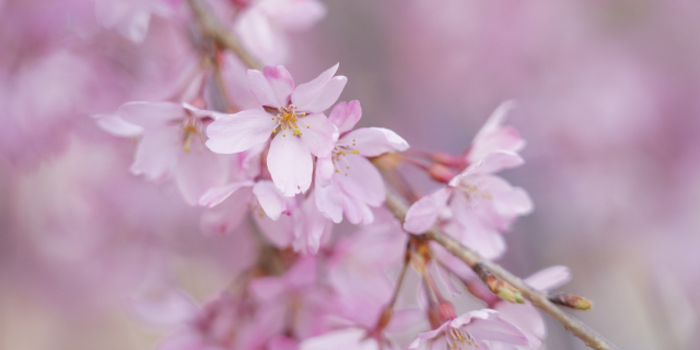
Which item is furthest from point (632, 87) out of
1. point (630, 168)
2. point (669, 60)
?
point (630, 168)

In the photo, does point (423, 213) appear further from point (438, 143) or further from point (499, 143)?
point (438, 143)

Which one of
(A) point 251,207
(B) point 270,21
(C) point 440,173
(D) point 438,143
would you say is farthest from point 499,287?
(D) point 438,143

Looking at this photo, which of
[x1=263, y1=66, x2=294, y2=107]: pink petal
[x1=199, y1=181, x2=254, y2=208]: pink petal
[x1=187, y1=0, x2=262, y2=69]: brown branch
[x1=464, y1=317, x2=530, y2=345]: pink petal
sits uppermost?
[x1=187, y1=0, x2=262, y2=69]: brown branch

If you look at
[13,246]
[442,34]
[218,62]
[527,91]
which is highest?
[442,34]

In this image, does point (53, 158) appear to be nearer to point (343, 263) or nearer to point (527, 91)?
point (343, 263)

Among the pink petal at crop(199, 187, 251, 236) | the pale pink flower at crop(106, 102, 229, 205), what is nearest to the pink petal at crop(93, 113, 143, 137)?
the pale pink flower at crop(106, 102, 229, 205)

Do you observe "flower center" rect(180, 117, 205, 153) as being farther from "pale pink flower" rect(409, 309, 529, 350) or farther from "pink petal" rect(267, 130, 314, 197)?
"pale pink flower" rect(409, 309, 529, 350)

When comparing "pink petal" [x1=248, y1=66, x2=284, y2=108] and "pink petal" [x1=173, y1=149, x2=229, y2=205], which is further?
"pink petal" [x1=173, y1=149, x2=229, y2=205]
